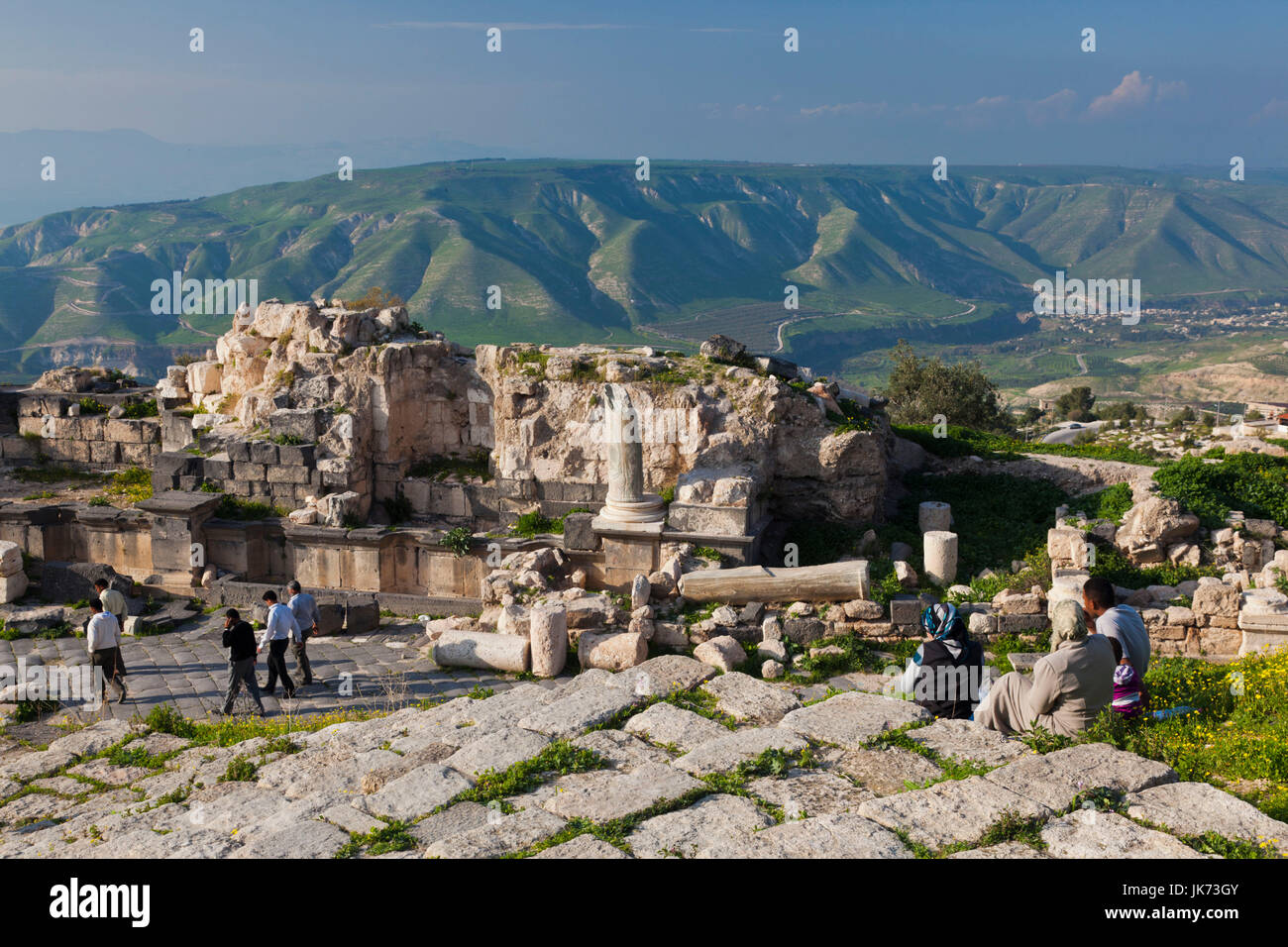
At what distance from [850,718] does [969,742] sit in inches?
34.7

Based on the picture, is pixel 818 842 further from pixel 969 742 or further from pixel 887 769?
pixel 969 742

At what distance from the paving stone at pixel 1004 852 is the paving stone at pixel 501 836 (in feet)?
Answer: 7.00

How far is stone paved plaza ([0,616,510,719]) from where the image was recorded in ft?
35.7

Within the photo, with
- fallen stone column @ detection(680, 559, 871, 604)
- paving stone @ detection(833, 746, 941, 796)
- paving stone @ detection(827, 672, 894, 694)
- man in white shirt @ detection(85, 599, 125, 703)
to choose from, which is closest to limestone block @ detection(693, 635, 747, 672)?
paving stone @ detection(827, 672, 894, 694)

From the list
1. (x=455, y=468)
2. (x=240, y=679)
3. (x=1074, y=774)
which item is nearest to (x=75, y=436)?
(x=455, y=468)

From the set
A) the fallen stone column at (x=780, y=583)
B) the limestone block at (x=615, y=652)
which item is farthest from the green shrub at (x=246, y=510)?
the fallen stone column at (x=780, y=583)

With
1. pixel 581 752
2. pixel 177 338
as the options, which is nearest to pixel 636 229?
pixel 177 338

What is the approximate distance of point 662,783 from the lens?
19.4 ft

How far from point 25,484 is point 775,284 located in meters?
155

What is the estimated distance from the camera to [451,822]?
5641 millimetres

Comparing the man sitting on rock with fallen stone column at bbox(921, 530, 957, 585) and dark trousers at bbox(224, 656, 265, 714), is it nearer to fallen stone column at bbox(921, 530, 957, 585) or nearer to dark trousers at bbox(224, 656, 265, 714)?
fallen stone column at bbox(921, 530, 957, 585)

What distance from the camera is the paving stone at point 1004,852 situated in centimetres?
480

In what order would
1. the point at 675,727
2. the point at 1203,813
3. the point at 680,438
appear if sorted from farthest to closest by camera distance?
the point at 680,438
the point at 675,727
the point at 1203,813

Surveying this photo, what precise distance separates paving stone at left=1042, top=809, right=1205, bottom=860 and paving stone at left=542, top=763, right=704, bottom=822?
1963mm
